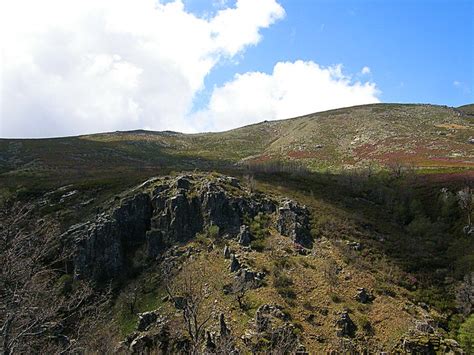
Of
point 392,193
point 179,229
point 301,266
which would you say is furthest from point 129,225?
point 392,193

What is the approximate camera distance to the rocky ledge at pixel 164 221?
162 feet

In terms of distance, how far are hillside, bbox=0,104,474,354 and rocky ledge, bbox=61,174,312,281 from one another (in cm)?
18

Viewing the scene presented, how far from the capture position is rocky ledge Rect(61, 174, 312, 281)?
49250 millimetres

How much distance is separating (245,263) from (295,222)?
10.1 meters

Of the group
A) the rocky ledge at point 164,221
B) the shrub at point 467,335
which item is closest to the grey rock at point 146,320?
the rocky ledge at point 164,221

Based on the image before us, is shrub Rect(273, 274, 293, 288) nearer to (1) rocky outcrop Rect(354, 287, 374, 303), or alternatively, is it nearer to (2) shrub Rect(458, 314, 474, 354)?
(1) rocky outcrop Rect(354, 287, 374, 303)

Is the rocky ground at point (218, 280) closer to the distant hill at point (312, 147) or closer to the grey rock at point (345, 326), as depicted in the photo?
the grey rock at point (345, 326)

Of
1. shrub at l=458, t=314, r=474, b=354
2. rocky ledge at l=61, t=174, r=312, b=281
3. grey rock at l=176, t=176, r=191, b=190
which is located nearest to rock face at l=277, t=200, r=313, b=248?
rocky ledge at l=61, t=174, r=312, b=281

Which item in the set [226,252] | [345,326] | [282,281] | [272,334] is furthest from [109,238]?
[345,326]

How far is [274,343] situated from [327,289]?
9.08 metres

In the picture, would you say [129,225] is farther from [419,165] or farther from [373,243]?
[419,165]

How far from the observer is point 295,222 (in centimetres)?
5238

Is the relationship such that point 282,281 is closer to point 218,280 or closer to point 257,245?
point 218,280

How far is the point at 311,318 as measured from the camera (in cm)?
3947
